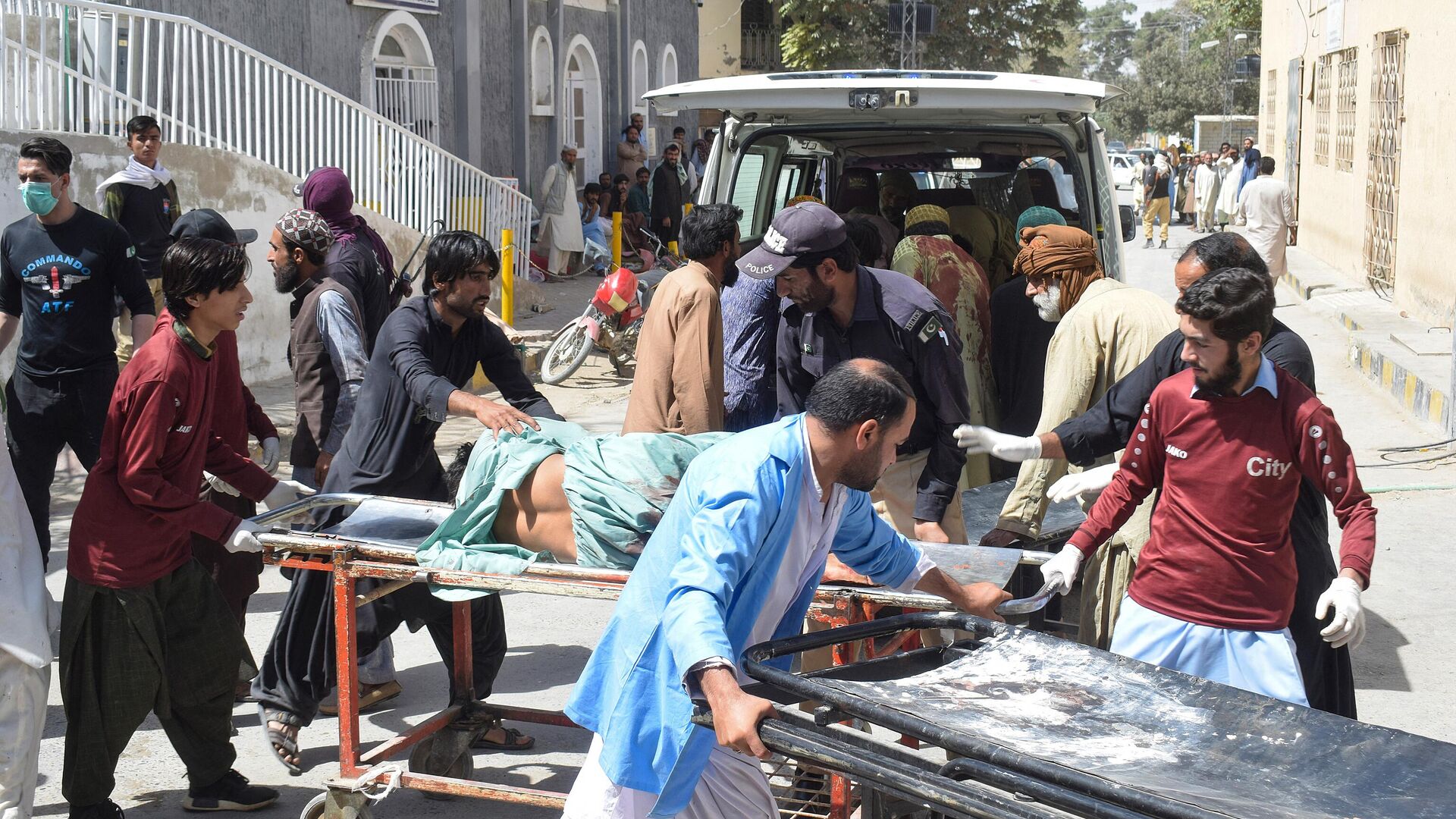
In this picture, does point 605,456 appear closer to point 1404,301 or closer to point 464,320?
point 464,320

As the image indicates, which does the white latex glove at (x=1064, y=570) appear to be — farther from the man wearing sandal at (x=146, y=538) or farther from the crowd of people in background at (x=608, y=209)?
the crowd of people in background at (x=608, y=209)

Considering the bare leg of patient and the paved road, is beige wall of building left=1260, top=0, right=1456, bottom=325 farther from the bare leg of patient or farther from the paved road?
the bare leg of patient

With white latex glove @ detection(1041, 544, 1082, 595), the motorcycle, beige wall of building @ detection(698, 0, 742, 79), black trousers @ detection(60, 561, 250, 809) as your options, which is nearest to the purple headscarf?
black trousers @ detection(60, 561, 250, 809)

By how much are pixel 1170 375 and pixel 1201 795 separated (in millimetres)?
1497

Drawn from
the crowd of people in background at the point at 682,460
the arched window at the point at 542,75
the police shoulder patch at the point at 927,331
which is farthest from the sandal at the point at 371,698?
the arched window at the point at 542,75

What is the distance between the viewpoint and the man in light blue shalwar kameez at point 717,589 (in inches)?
103

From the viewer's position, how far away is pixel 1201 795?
7.48ft

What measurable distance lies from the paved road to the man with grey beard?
5.16 feet

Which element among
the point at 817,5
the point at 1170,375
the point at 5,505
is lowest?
the point at 5,505

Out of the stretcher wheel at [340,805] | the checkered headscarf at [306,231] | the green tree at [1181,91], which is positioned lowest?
the stretcher wheel at [340,805]

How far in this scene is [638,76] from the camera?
82.1ft

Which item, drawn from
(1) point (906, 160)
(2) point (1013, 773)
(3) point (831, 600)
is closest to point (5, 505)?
(3) point (831, 600)

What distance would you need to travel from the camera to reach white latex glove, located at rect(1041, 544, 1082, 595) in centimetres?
343

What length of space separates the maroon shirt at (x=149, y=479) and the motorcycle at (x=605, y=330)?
741cm
